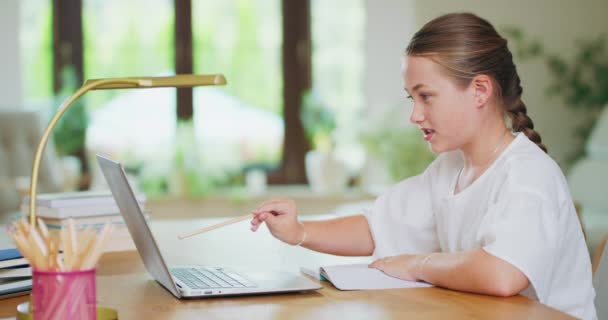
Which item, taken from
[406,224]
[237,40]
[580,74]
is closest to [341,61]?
[237,40]

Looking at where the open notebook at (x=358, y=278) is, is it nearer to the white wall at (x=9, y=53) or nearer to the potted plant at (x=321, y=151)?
the potted plant at (x=321, y=151)

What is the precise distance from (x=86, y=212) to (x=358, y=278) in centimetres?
83

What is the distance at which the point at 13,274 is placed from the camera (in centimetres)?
143

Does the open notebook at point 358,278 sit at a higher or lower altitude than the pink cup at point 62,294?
A: lower

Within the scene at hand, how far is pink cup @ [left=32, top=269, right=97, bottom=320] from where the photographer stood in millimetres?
1012

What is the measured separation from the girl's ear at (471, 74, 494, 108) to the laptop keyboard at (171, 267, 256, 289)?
0.57 meters

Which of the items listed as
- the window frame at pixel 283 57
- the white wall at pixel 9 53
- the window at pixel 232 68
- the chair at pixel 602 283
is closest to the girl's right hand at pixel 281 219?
the chair at pixel 602 283

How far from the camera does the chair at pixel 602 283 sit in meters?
1.66

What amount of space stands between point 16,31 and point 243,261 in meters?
4.39

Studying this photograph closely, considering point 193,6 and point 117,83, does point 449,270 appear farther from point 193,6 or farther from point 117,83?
point 193,6

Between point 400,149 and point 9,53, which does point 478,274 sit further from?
point 9,53

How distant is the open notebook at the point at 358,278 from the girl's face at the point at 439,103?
0.30m

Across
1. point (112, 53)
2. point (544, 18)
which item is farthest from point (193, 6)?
point (544, 18)

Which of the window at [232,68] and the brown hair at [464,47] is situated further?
the window at [232,68]
